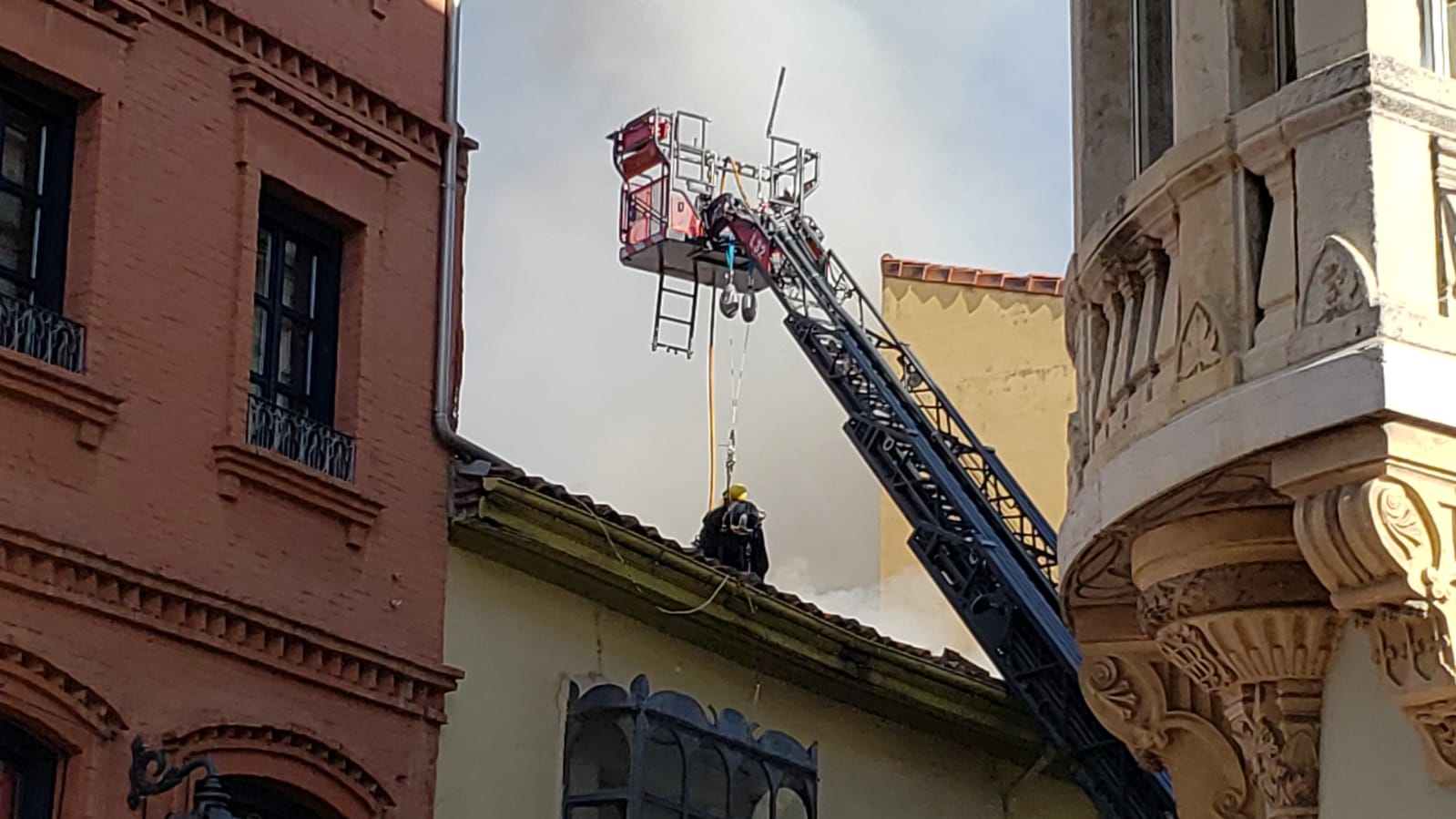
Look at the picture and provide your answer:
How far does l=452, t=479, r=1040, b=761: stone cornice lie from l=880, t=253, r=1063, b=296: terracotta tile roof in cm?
796

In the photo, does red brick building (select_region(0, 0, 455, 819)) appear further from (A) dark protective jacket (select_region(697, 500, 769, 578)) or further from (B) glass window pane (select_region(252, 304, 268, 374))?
(A) dark protective jacket (select_region(697, 500, 769, 578))

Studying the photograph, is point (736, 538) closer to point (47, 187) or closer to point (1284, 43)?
point (47, 187)

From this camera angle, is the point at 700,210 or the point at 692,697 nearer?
the point at 692,697

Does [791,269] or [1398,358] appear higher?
[791,269]

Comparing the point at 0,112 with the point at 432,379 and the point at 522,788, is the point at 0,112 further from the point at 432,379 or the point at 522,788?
the point at 522,788

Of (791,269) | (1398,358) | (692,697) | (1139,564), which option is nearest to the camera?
(1398,358)

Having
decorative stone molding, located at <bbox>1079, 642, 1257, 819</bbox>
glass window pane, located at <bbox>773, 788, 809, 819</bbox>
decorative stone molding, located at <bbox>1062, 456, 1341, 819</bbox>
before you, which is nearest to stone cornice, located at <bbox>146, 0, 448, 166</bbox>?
glass window pane, located at <bbox>773, 788, 809, 819</bbox>

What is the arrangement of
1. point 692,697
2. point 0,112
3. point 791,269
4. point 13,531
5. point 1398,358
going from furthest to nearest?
1. point 791,269
2. point 692,697
3. point 0,112
4. point 13,531
5. point 1398,358

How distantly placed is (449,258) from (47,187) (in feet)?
10.6

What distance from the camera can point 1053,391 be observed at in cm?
2830

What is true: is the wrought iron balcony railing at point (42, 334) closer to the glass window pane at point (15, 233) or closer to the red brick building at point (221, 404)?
the red brick building at point (221, 404)

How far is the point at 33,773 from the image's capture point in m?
13.8

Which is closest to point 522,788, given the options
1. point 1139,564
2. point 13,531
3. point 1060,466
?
point 13,531

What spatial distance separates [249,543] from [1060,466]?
14.5 m
